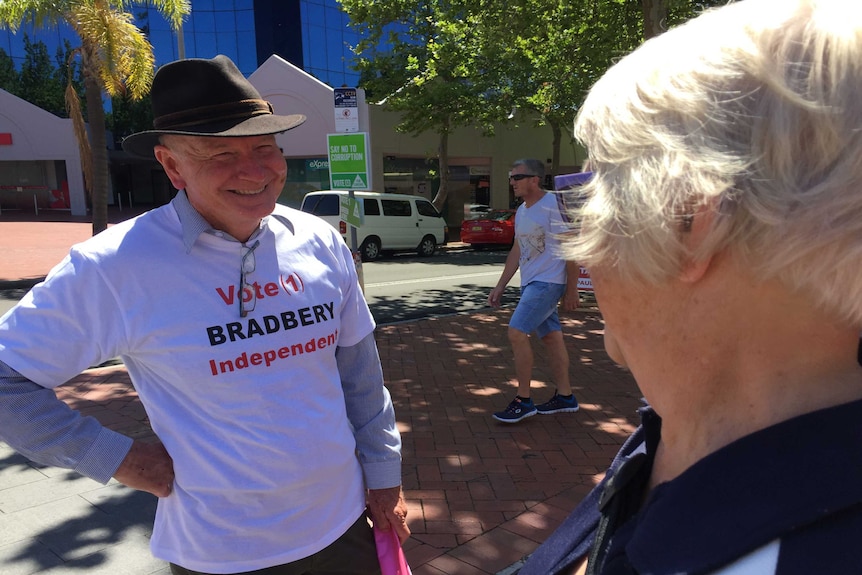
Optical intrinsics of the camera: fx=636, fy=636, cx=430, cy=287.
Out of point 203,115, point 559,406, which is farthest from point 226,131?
point 559,406

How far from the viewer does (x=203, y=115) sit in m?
1.74

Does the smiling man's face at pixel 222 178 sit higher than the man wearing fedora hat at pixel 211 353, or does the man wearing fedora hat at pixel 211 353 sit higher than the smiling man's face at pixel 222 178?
the smiling man's face at pixel 222 178

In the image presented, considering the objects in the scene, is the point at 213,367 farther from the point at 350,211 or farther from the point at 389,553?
the point at 350,211

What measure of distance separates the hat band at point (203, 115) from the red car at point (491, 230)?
60.5 feet

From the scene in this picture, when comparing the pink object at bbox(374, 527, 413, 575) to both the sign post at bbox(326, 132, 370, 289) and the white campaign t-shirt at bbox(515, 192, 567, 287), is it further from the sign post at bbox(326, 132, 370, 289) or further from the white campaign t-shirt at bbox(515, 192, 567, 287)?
the sign post at bbox(326, 132, 370, 289)

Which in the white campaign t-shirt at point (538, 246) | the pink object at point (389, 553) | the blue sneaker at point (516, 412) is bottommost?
the blue sneaker at point (516, 412)

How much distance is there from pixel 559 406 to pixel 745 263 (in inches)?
175

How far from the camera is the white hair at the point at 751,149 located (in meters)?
0.67

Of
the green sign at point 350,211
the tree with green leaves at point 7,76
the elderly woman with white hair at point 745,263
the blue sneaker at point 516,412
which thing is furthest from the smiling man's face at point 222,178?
the tree with green leaves at point 7,76

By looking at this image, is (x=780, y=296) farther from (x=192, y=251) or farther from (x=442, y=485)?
(x=442, y=485)

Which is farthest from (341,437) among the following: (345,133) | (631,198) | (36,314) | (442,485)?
(345,133)

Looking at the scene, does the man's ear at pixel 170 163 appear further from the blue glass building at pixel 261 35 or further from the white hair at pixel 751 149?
the blue glass building at pixel 261 35

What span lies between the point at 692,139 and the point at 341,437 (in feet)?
4.47

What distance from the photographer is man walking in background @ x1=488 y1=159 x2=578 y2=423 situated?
4.61 meters
